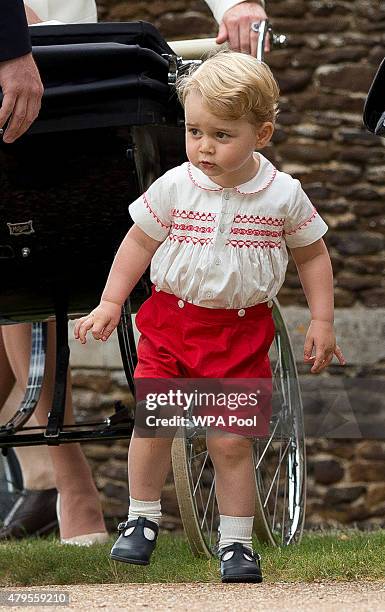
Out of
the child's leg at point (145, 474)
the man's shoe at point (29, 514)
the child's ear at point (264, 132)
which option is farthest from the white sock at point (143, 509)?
the man's shoe at point (29, 514)

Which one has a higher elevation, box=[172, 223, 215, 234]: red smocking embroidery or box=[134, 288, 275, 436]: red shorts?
box=[172, 223, 215, 234]: red smocking embroidery

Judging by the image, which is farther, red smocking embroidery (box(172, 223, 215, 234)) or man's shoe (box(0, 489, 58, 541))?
man's shoe (box(0, 489, 58, 541))

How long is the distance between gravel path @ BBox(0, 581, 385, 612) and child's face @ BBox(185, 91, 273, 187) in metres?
0.87

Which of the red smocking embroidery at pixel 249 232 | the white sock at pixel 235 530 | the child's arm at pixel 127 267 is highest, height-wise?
the red smocking embroidery at pixel 249 232

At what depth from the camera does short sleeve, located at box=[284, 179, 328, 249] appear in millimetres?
2951

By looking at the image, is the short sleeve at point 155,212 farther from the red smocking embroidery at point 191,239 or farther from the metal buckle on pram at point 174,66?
the metal buckle on pram at point 174,66

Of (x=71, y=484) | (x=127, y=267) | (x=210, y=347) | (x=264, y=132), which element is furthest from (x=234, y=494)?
(x=71, y=484)

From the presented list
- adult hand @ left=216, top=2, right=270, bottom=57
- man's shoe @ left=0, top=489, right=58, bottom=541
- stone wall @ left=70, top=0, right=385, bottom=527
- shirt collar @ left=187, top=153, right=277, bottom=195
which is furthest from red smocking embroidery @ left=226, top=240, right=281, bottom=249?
stone wall @ left=70, top=0, right=385, bottom=527

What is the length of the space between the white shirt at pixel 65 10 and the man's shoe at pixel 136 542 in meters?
1.61

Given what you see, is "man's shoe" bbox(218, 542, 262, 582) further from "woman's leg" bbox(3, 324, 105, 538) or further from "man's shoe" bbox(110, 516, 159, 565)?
"woman's leg" bbox(3, 324, 105, 538)

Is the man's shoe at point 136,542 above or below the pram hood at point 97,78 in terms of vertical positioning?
below

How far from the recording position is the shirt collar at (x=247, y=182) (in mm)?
2912

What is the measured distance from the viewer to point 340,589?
2.70 meters

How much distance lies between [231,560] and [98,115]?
3.40 ft
